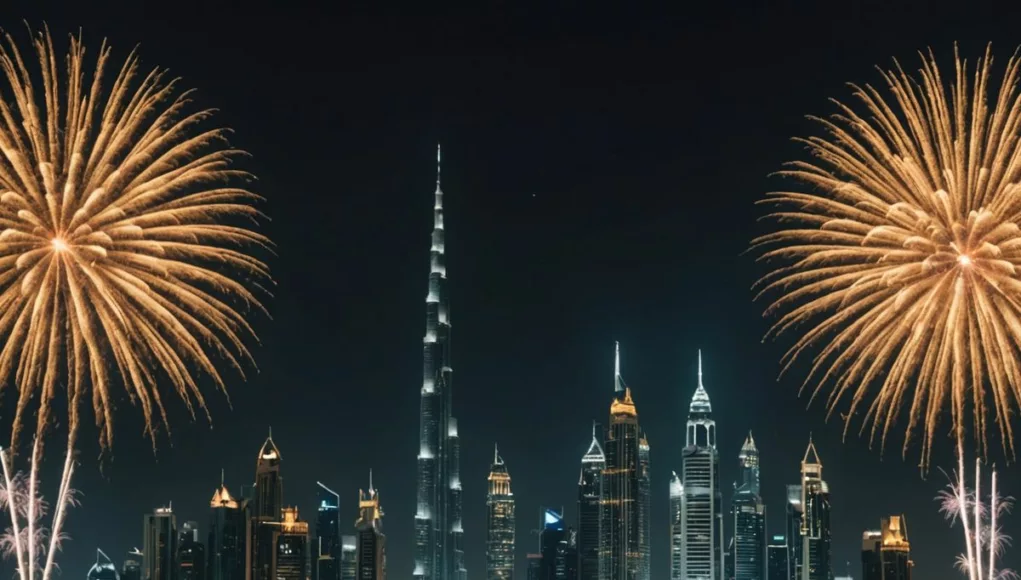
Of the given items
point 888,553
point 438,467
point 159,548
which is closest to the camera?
point 888,553

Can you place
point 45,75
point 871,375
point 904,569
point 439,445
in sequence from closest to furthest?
point 45,75 → point 871,375 → point 904,569 → point 439,445

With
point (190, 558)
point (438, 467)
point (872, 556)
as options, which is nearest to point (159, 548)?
point (190, 558)

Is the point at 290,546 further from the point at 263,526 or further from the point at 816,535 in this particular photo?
the point at 816,535

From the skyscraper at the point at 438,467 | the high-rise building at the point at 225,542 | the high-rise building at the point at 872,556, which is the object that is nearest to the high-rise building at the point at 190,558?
the high-rise building at the point at 225,542

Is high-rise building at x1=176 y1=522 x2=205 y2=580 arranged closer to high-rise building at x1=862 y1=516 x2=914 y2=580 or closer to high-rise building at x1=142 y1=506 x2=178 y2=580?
high-rise building at x1=142 y1=506 x2=178 y2=580

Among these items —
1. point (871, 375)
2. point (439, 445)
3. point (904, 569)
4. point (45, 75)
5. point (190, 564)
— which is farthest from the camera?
point (439, 445)

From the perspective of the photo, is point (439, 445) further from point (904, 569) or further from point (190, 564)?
Result: point (904, 569)

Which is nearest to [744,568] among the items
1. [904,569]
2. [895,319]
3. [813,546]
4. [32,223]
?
[813,546]
